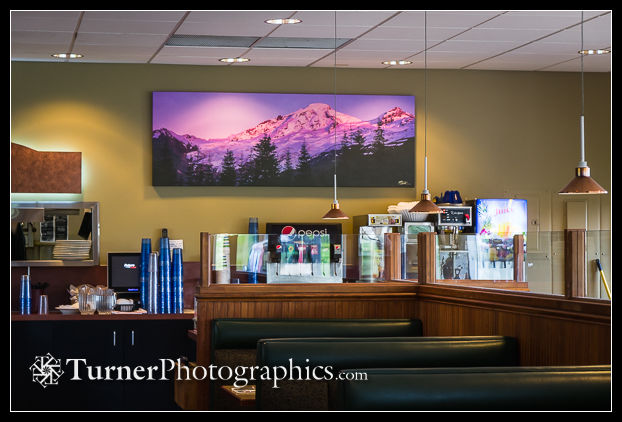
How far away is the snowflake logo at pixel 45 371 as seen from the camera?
747 cm

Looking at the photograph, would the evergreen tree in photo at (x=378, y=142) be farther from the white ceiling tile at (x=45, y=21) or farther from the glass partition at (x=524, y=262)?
the glass partition at (x=524, y=262)

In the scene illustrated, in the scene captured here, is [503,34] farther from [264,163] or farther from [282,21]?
[264,163]

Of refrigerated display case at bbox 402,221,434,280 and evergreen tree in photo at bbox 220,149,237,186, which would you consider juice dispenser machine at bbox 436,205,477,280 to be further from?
evergreen tree in photo at bbox 220,149,237,186

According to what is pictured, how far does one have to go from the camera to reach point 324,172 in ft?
30.6

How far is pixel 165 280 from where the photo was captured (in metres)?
7.98

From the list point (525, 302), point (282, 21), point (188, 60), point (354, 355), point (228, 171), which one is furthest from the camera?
point (228, 171)

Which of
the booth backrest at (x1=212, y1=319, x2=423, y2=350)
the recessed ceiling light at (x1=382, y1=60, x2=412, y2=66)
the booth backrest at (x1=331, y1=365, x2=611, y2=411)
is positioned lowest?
the booth backrest at (x1=212, y1=319, x2=423, y2=350)

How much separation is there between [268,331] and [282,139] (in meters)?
4.49

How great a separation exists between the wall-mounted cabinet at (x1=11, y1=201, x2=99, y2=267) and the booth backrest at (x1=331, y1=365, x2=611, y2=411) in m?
6.59

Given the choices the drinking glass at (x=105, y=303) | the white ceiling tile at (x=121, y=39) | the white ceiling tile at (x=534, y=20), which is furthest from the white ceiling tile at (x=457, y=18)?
the drinking glass at (x=105, y=303)

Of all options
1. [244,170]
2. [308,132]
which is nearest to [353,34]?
[308,132]

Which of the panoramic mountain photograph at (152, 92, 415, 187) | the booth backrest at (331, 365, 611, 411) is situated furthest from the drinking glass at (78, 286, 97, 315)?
the booth backrest at (331, 365, 611, 411)

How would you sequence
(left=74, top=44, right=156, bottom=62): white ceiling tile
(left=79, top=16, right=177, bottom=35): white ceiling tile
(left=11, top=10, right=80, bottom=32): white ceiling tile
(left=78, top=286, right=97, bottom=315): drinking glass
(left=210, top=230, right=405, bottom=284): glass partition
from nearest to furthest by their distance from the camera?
1. (left=210, top=230, right=405, bottom=284): glass partition
2. (left=11, top=10, right=80, bottom=32): white ceiling tile
3. (left=79, top=16, right=177, bottom=35): white ceiling tile
4. (left=78, top=286, right=97, bottom=315): drinking glass
5. (left=74, top=44, right=156, bottom=62): white ceiling tile

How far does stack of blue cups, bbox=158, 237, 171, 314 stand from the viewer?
311 inches
